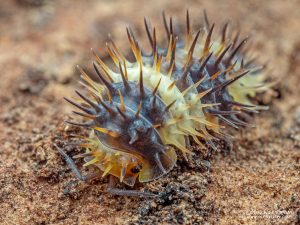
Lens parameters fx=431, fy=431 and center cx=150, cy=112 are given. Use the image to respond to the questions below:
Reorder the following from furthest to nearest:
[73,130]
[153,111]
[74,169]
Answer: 1. [73,130]
2. [74,169]
3. [153,111]

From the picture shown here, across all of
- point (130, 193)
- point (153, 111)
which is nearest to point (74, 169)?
point (130, 193)

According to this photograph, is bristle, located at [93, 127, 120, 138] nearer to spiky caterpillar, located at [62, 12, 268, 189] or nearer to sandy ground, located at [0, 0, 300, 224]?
spiky caterpillar, located at [62, 12, 268, 189]

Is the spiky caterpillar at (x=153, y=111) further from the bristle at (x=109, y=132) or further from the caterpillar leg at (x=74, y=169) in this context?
the caterpillar leg at (x=74, y=169)

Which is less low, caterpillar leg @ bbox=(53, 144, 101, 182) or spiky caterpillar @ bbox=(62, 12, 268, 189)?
spiky caterpillar @ bbox=(62, 12, 268, 189)

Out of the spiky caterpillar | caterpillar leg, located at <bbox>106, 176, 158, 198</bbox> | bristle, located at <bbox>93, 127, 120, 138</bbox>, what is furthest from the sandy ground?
bristle, located at <bbox>93, 127, 120, 138</bbox>

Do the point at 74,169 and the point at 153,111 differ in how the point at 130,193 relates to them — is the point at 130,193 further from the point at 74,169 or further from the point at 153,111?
the point at 153,111

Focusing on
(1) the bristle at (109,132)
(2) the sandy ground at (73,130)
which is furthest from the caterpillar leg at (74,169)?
(1) the bristle at (109,132)

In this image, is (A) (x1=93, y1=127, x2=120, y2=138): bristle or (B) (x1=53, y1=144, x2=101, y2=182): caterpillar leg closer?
(A) (x1=93, y1=127, x2=120, y2=138): bristle
